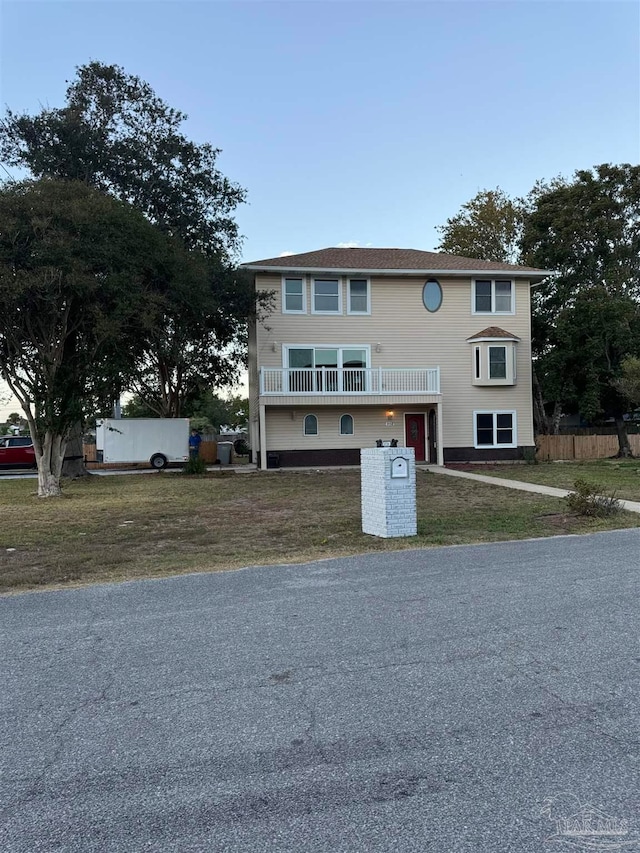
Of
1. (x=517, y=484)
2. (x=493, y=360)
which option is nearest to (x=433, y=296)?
(x=493, y=360)

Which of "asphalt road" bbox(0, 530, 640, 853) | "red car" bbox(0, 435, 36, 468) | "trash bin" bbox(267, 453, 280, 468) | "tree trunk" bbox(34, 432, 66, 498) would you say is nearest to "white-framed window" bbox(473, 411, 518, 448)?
"trash bin" bbox(267, 453, 280, 468)

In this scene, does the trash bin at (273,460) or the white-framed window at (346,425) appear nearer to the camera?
the trash bin at (273,460)

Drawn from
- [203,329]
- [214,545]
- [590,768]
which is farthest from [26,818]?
[203,329]

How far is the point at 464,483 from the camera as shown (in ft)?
56.0

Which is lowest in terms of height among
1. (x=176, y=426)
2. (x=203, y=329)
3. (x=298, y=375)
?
(x=176, y=426)

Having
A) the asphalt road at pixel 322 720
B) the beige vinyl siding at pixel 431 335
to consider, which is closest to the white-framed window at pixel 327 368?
the beige vinyl siding at pixel 431 335

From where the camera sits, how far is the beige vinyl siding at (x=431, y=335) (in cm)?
2372

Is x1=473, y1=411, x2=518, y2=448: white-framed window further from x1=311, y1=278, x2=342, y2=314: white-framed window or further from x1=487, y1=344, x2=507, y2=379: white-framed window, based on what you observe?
x1=311, y1=278, x2=342, y2=314: white-framed window

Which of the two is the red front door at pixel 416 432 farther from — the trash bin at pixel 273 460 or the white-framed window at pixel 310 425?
the trash bin at pixel 273 460

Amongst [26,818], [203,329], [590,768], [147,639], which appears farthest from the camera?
[203,329]

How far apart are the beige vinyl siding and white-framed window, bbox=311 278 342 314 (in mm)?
227

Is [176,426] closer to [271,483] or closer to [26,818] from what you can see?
[271,483]

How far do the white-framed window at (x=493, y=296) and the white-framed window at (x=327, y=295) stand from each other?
5.36 meters

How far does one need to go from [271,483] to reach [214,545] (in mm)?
9258
